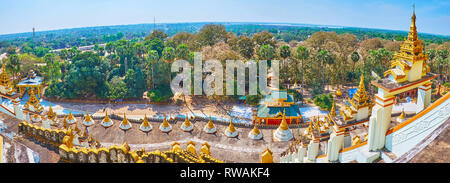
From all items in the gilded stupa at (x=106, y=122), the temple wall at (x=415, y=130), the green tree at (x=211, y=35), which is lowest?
the gilded stupa at (x=106, y=122)

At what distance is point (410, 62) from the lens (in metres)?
15.4

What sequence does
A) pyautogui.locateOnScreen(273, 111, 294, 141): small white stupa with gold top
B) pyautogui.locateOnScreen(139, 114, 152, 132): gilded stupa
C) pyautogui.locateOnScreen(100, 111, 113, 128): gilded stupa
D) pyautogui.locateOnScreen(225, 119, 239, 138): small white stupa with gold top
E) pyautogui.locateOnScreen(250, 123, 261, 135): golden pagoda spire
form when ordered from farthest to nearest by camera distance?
pyautogui.locateOnScreen(100, 111, 113, 128): gilded stupa, pyautogui.locateOnScreen(139, 114, 152, 132): gilded stupa, pyautogui.locateOnScreen(225, 119, 239, 138): small white stupa with gold top, pyautogui.locateOnScreen(250, 123, 261, 135): golden pagoda spire, pyautogui.locateOnScreen(273, 111, 294, 141): small white stupa with gold top

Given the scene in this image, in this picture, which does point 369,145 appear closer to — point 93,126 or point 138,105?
point 93,126

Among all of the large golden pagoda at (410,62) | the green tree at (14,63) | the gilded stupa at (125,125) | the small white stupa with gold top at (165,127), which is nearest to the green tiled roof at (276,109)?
the small white stupa with gold top at (165,127)

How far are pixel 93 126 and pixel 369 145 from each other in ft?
85.6

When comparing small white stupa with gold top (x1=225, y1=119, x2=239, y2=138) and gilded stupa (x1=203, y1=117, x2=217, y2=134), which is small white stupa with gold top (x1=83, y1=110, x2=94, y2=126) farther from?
small white stupa with gold top (x1=225, y1=119, x2=239, y2=138)

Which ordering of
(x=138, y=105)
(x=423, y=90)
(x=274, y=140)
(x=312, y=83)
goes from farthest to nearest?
(x=312, y=83) → (x=138, y=105) → (x=274, y=140) → (x=423, y=90)

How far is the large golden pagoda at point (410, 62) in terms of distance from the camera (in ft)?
49.7

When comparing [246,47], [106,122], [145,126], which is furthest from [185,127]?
[246,47]

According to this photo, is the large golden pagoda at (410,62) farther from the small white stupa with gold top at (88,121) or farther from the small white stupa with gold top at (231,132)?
the small white stupa with gold top at (88,121)

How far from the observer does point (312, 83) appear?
165 ft

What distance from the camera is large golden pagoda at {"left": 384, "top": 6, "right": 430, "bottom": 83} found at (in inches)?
597

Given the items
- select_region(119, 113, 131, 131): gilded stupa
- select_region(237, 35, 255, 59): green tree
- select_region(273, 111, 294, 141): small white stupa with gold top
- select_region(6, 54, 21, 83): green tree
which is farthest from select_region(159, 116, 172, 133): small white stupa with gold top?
select_region(6, 54, 21, 83): green tree

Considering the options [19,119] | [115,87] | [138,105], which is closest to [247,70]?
[138,105]
